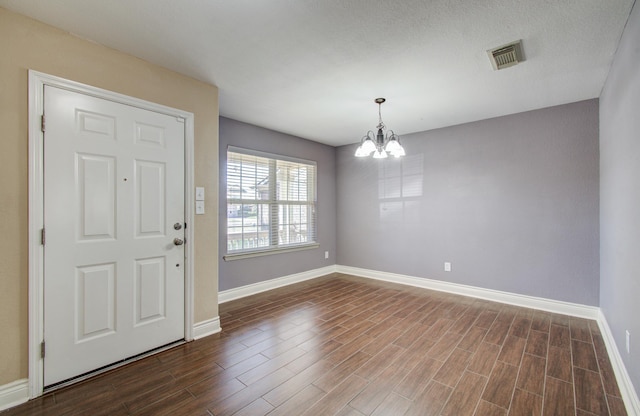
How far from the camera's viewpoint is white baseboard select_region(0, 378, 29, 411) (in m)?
1.75

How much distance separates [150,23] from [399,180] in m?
3.81

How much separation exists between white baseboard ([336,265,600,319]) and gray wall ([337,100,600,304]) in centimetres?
7

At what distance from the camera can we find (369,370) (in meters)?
2.17

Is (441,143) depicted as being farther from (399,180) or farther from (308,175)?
(308,175)

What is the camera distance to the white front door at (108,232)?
1.98m

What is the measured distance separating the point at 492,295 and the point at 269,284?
3122mm

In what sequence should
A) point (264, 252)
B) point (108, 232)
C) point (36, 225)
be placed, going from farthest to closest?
point (264, 252), point (108, 232), point (36, 225)

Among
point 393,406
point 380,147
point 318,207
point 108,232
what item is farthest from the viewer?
point 318,207

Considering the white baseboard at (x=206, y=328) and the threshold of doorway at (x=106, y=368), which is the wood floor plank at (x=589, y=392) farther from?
the threshold of doorway at (x=106, y=368)

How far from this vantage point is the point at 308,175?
201 inches

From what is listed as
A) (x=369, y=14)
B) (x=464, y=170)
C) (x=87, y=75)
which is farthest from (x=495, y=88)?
(x=87, y=75)

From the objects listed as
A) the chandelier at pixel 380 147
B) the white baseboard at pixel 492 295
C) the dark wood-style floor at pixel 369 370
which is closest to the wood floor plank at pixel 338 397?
the dark wood-style floor at pixel 369 370

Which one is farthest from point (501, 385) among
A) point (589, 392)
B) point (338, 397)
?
point (338, 397)

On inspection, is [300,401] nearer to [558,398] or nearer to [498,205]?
[558,398]
